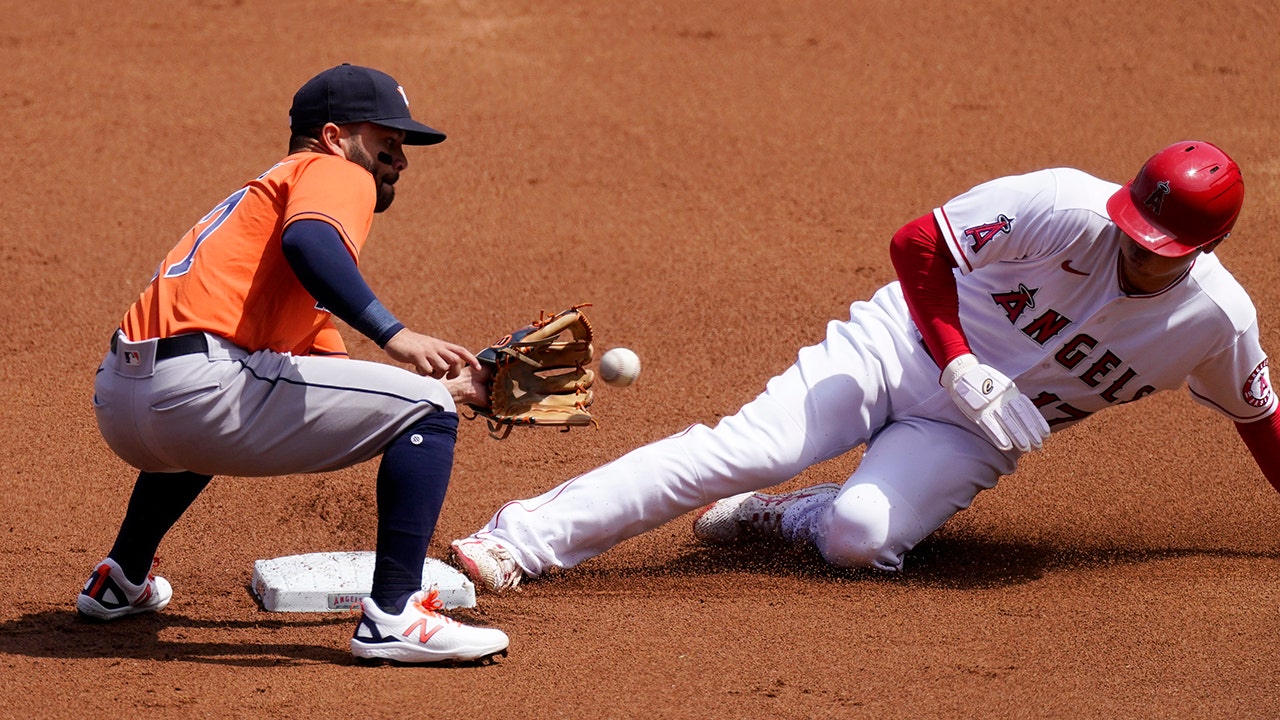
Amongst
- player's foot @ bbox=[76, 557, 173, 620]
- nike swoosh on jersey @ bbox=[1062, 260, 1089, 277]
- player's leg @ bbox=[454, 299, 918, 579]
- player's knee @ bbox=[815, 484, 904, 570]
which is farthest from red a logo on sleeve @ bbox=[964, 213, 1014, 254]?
player's foot @ bbox=[76, 557, 173, 620]

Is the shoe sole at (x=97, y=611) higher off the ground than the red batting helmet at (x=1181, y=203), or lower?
lower

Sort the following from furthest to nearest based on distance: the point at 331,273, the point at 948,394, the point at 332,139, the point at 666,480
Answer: the point at 948,394 < the point at 666,480 < the point at 332,139 < the point at 331,273

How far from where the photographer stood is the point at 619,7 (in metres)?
8.45

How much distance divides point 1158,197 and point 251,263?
2.08 m

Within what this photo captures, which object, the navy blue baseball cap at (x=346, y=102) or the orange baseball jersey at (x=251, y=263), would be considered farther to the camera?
the navy blue baseball cap at (x=346, y=102)

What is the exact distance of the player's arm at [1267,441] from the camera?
360 centimetres

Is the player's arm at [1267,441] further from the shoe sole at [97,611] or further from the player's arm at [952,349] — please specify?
the shoe sole at [97,611]

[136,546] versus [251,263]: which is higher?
[251,263]

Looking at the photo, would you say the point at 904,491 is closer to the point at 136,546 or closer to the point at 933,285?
the point at 933,285

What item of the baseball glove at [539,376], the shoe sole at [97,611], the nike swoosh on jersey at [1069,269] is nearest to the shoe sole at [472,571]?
the baseball glove at [539,376]

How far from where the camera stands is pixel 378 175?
10.2 ft

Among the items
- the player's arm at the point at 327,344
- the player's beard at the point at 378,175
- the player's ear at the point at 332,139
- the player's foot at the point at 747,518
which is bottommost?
the player's foot at the point at 747,518

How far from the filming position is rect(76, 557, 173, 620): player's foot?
321 cm

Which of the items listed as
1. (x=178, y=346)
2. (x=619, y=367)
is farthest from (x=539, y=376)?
(x=178, y=346)
